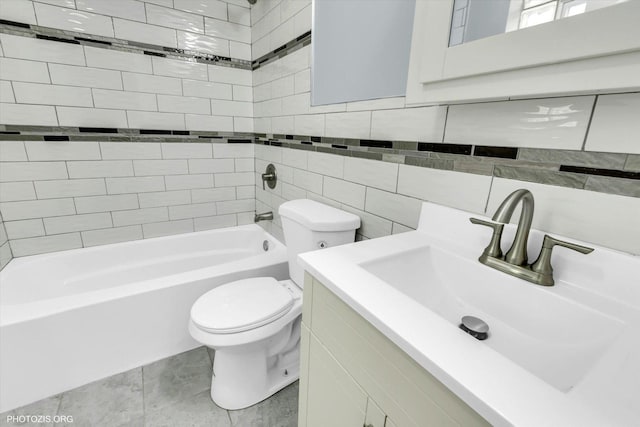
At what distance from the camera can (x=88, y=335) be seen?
52.2 inches

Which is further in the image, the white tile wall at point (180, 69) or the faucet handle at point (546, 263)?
the white tile wall at point (180, 69)

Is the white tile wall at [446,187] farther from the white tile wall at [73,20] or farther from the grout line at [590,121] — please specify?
the white tile wall at [73,20]

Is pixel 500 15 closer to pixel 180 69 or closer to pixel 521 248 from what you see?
pixel 521 248

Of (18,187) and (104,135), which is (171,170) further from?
(18,187)

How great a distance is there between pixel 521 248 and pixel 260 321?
0.93 meters

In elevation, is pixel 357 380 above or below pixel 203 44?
below

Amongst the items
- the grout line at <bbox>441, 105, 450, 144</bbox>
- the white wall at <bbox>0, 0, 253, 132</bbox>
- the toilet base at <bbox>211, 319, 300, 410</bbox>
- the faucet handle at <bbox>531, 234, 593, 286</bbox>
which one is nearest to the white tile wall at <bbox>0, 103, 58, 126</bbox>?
the white wall at <bbox>0, 0, 253, 132</bbox>

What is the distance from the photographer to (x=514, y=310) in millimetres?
658

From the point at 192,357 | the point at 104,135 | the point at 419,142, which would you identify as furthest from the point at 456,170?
the point at 104,135

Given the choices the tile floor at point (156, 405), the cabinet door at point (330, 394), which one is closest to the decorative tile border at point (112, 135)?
the tile floor at point (156, 405)

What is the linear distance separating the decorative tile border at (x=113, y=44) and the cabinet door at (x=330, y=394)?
6.58ft

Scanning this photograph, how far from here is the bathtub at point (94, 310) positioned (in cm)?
122

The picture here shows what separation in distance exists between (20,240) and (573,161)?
2627 millimetres

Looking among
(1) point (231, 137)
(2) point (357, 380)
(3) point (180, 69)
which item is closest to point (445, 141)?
(2) point (357, 380)
